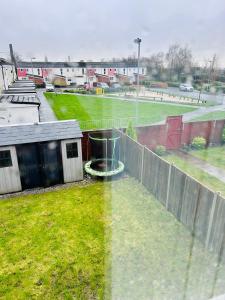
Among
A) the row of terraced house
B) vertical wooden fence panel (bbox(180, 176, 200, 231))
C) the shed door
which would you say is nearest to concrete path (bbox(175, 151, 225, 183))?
vertical wooden fence panel (bbox(180, 176, 200, 231))

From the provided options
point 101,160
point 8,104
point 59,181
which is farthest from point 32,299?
point 8,104

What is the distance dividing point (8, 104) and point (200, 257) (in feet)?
27.1

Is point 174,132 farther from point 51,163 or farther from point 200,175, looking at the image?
point 51,163

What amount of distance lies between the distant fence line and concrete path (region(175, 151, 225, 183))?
2.55m

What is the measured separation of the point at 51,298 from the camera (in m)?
3.57

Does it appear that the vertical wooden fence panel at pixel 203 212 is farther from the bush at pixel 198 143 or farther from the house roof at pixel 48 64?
the house roof at pixel 48 64

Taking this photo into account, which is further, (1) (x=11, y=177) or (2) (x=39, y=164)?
(2) (x=39, y=164)

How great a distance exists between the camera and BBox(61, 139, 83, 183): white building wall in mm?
7004

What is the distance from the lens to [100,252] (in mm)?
4445

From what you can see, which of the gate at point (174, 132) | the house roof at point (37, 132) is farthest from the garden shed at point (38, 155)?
the gate at point (174, 132)

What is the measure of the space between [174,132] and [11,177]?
6.71 m

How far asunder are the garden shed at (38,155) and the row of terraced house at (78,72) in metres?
33.2

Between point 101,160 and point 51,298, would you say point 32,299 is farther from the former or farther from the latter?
point 101,160

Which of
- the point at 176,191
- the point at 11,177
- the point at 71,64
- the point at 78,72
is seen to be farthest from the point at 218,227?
the point at 71,64
